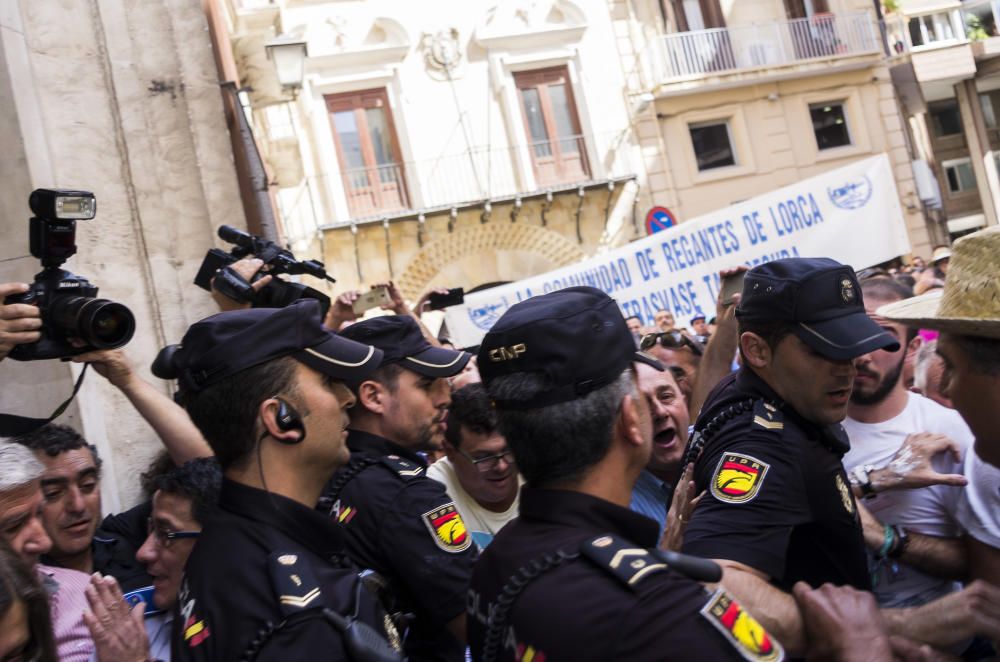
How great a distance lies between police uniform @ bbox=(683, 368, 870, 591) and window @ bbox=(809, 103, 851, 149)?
20212 mm

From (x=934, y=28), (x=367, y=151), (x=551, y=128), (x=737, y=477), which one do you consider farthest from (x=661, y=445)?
(x=934, y=28)

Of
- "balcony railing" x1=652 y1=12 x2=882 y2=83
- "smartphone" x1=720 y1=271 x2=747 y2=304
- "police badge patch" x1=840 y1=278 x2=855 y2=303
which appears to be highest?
"balcony railing" x1=652 y1=12 x2=882 y2=83

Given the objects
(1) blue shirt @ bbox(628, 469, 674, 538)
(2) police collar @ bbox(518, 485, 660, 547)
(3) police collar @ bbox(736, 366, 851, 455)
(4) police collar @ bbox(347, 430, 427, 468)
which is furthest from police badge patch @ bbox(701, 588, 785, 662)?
(1) blue shirt @ bbox(628, 469, 674, 538)

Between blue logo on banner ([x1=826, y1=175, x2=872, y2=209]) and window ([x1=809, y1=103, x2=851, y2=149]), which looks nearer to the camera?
blue logo on banner ([x1=826, y1=175, x2=872, y2=209])

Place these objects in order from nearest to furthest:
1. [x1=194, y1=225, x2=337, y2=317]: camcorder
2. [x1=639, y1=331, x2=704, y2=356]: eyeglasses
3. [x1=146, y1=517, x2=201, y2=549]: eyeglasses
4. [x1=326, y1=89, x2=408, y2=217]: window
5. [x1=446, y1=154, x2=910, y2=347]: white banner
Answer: [x1=146, y1=517, x2=201, y2=549]: eyeglasses → [x1=194, y1=225, x2=337, y2=317]: camcorder → [x1=639, y1=331, x2=704, y2=356]: eyeglasses → [x1=446, y1=154, x2=910, y2=347]: white banner → [x1=326, y1=89, x2=408, y2=217]: window

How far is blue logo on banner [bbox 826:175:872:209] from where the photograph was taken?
11.2 m

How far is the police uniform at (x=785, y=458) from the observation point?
247 centimetres

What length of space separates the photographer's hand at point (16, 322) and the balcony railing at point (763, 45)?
18113 millimetres

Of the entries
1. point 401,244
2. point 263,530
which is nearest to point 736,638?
point 263,530

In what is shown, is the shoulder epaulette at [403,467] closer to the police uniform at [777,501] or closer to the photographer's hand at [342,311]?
the police uniform at [777,501]

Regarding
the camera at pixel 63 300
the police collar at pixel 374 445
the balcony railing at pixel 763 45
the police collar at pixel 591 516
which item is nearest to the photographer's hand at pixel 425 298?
the police collar at pixel 374 445

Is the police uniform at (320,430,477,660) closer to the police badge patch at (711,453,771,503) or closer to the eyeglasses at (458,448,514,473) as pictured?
the police badge patch at (711,453,771,503)

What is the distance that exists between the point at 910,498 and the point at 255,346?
6.47ft

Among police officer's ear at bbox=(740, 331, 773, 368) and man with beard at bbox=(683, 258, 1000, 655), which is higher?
police officer's ear at bbox=(740, 331, 773, 368)
